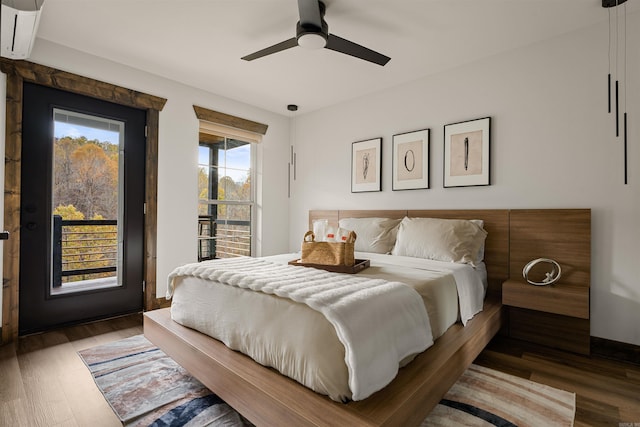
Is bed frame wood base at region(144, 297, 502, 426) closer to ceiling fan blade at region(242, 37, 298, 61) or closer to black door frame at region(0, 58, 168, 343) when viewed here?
black door frame at region(0, 58, 168, 343)

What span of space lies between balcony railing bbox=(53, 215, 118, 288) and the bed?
1.23 m

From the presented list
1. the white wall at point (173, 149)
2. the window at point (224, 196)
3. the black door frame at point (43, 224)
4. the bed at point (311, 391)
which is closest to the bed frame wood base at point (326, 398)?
the bed at point (311, 391)

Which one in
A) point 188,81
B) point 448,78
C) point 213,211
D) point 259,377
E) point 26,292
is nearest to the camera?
point 259,377

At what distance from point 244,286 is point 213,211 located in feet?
8.41

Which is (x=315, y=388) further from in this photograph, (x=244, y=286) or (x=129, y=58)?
(x=129, y=58)

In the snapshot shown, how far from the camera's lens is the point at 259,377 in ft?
5.24

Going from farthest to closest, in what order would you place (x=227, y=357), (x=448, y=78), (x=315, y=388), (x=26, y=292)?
(x=448, y=78), (x=26, y=292), (x=227, y=357), (x=315, y=388)

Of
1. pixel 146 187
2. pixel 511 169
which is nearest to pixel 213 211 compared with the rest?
pixel 146 187

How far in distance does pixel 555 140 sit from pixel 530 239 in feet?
2.70

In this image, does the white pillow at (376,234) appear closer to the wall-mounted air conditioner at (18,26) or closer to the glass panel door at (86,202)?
the glass panel door at (86,202)

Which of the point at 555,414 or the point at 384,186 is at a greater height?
the point at 384,186

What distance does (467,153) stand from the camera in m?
3.25

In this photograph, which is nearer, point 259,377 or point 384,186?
point 259,377

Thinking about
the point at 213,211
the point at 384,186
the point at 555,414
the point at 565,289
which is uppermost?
the point at 384,186
